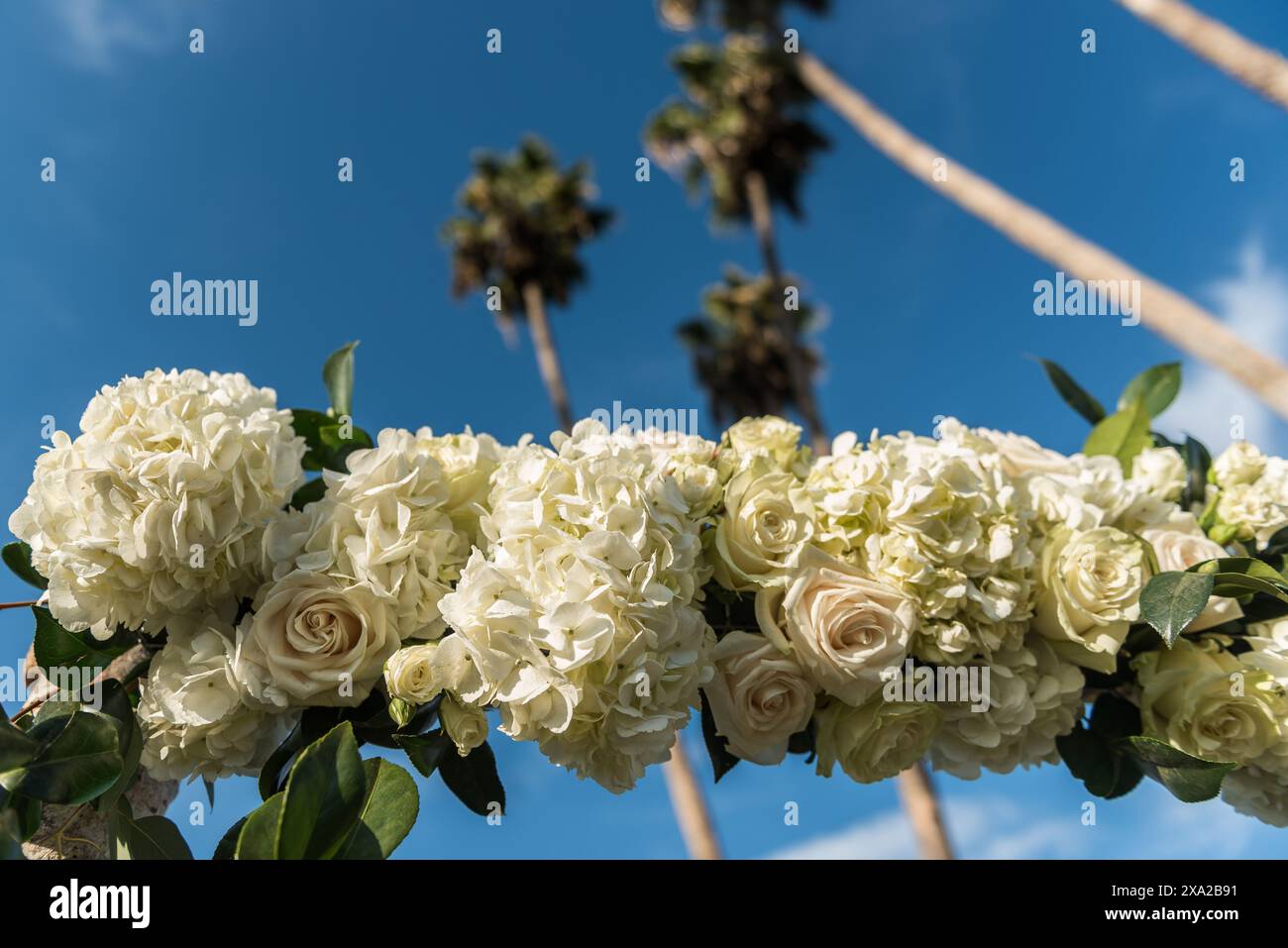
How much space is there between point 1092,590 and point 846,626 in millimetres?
405

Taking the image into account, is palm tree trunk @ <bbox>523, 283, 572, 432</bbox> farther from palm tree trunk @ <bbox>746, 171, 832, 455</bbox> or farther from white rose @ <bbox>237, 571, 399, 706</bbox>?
white rose @ <bbox>237, 571, 399, 706</bbox>

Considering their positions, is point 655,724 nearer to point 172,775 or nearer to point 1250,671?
point 172,775

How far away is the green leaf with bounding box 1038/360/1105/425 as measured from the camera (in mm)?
1763

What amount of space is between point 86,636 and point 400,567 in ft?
1.64

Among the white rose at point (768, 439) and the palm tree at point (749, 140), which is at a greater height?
the palm tree at point (749, 140)

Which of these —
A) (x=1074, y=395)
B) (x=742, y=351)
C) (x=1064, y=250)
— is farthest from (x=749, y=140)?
(x=1074, y=395)

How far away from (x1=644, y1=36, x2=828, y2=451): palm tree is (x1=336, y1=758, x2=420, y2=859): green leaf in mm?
16932

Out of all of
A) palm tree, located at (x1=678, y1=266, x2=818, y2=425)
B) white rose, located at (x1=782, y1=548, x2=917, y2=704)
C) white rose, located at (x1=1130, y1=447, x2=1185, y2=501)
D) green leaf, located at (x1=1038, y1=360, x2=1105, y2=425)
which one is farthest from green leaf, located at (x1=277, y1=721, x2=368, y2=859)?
palm tree, located at (x1=678, y1=266, x2=818, y2=425)

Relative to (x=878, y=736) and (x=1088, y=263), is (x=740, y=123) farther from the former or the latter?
(x=878, y=736)

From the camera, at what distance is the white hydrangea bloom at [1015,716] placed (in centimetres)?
130

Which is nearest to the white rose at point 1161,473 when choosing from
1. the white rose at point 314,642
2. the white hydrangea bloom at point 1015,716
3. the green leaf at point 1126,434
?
the green leaf at point 1126,434

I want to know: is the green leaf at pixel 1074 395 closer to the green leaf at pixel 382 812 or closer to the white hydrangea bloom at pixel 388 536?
the white hydrangea bloom at pixel 388 536

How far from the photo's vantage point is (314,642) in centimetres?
114

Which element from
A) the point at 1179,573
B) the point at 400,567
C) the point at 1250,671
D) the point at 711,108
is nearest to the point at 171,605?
the point at 400,567
